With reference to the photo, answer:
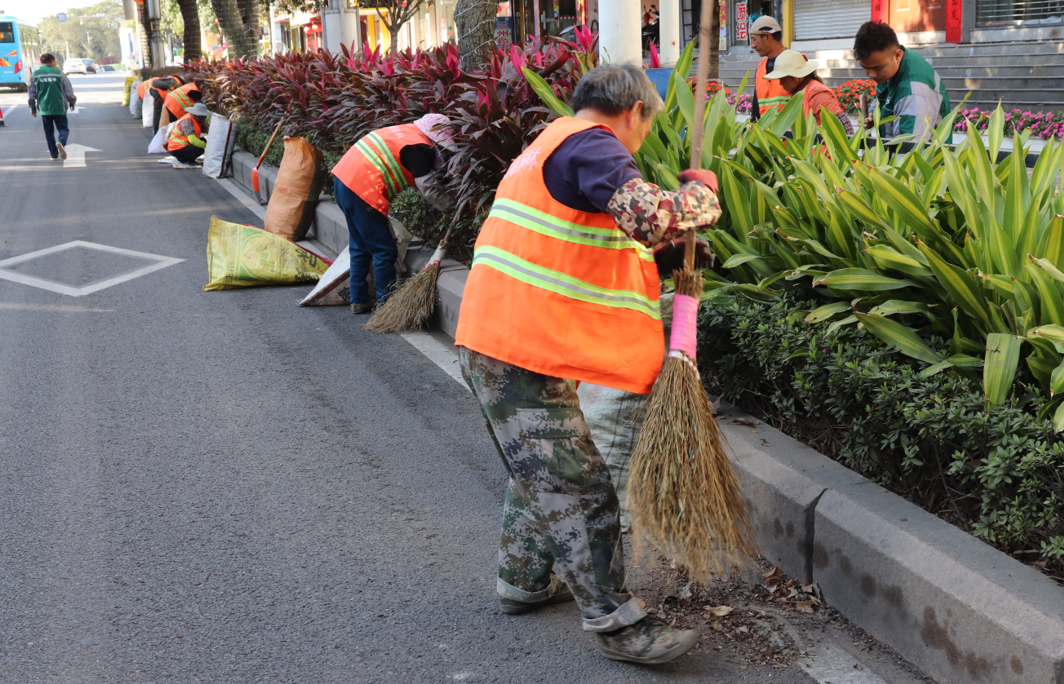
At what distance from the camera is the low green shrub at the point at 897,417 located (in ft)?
8.73

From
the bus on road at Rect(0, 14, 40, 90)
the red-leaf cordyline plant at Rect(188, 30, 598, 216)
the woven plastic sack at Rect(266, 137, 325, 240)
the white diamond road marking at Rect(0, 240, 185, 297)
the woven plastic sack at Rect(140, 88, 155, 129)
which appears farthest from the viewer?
the bus on road at Rect(0, 14, 40, 90)

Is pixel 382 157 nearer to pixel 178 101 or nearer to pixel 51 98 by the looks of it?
pixel 178 101

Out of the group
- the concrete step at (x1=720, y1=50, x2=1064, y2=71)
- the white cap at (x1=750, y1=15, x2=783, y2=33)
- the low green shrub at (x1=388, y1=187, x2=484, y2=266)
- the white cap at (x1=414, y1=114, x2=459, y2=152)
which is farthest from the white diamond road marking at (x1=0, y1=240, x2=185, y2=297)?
the concrete step at (x1=720, y1=50, x2=1064, y2=71)

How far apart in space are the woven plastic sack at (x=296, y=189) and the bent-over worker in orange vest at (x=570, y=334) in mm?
6396

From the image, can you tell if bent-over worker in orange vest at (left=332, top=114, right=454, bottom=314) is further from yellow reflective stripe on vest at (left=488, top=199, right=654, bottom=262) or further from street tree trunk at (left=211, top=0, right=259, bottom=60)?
street tree trunk at (left=211, top=0, right=259, bottom=60)

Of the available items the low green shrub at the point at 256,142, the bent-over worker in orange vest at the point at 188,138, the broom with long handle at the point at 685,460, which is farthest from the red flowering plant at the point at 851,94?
the broom with long handle at the point at 685,460

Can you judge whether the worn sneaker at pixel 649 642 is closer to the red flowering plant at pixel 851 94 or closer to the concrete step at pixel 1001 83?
the concrete step at pixel 1001 83

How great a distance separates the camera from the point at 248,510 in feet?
12.8

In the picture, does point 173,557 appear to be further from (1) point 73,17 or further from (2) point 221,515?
(1) point 73,17

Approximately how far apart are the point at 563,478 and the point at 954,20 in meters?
16.5

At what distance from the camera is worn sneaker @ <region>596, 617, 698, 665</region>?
2.78m

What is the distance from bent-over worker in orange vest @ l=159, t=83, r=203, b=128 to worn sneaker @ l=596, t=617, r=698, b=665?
579 inches

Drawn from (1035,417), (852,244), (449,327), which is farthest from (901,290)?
→ (449,327)

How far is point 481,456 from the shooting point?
443 cm
